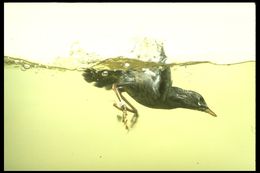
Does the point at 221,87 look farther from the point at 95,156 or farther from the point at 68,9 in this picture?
the point at 68,9

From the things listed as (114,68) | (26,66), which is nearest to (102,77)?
(114,68)

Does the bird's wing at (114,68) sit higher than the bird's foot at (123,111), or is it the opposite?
the bird's wing at (114,68)

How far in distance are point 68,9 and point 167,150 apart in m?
0.71

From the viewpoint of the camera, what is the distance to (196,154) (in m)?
1.81

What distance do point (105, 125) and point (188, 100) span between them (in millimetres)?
361

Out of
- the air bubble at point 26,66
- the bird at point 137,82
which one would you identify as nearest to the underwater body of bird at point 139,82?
the bird at point 137,82

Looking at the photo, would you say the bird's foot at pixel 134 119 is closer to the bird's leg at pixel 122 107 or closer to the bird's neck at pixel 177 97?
the bird's leg at pixel 122 107

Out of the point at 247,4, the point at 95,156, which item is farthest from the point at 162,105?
the point at 247,4

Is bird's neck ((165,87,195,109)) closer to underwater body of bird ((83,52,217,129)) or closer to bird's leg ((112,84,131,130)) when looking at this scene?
underwater body of bird ((83,52,217,129))

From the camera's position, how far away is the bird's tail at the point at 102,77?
1765 mm

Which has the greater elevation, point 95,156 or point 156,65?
point 156,65

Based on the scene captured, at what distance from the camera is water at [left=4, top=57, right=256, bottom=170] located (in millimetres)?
1784

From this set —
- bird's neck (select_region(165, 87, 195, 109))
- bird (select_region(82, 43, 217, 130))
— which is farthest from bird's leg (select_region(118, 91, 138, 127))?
bird's neck (select_region(165, 87, 195, 109))

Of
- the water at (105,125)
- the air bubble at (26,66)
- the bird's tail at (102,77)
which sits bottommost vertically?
the water at (105,125)
